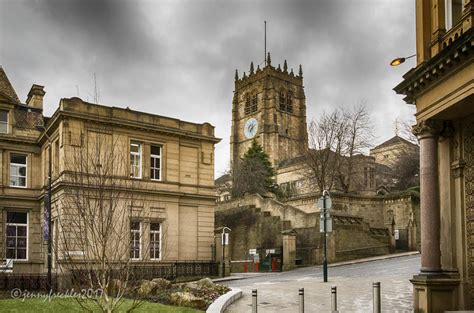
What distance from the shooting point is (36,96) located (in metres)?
37.9

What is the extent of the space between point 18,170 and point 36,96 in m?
5.89

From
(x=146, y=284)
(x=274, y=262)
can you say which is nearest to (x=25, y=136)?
(x=274, y=262)

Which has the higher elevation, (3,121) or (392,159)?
(392,159)

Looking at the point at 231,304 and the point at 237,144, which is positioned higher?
the point at 237,144

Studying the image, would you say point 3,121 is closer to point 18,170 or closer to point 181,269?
point 18,170

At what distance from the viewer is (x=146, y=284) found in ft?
62.2

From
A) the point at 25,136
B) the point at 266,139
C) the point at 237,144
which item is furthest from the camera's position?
the point at 237,144

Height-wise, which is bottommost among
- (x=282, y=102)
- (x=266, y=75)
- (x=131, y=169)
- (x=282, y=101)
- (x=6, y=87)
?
(x=131, y=169)

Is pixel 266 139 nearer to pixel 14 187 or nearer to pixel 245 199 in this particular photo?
pixel 245 199

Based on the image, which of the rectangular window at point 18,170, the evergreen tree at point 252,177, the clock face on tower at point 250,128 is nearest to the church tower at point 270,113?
the clock face on tower at point 250,128

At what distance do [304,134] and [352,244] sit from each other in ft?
232

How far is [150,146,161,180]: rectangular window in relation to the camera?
32844 millimetres

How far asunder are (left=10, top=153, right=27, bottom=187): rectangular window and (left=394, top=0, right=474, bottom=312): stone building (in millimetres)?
26851

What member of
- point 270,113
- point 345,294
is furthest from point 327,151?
point 270,113
